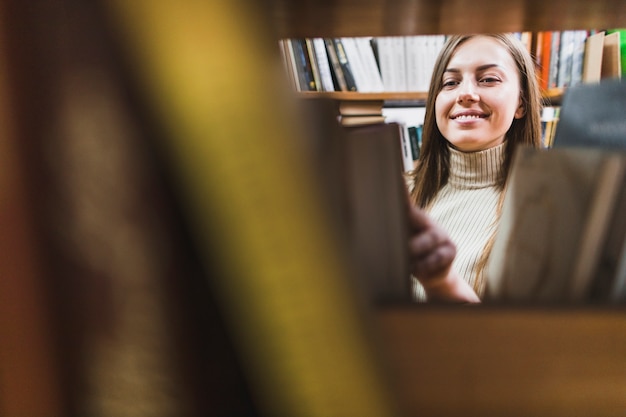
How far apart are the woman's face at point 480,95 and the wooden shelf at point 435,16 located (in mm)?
646

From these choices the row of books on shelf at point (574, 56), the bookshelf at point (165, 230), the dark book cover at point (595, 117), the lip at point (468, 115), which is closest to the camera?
the bookshelf at point (165, 230)

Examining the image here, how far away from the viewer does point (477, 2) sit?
0.41 metres

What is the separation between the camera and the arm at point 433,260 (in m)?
0.40

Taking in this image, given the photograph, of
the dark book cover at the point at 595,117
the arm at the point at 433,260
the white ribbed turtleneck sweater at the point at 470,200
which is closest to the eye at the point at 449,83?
the white ribbed turtleneck sweater at the point at 470,200

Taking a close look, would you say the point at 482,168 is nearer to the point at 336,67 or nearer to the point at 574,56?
the point at 336,67

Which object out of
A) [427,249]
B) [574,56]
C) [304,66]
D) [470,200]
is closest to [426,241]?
[427,249]

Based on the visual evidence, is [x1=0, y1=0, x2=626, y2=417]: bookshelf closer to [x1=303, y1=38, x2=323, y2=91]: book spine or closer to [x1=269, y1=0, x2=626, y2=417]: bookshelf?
[x1=269, y1=0, x2=626, y2=417]: bookshelf

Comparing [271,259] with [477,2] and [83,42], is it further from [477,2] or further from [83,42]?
[477,2]

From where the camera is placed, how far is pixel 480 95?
3.78ft

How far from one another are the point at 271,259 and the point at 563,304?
0.77 ft

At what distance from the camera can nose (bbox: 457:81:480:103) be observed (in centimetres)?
115

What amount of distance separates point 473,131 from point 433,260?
814 mm

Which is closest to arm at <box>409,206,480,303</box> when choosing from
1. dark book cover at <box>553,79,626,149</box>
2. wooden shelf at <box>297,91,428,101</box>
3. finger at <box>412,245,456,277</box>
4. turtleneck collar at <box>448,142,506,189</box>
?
finger at <box>412,245,456,277</box>

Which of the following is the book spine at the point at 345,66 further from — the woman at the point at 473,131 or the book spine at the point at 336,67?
the woman at the point at 473,131
